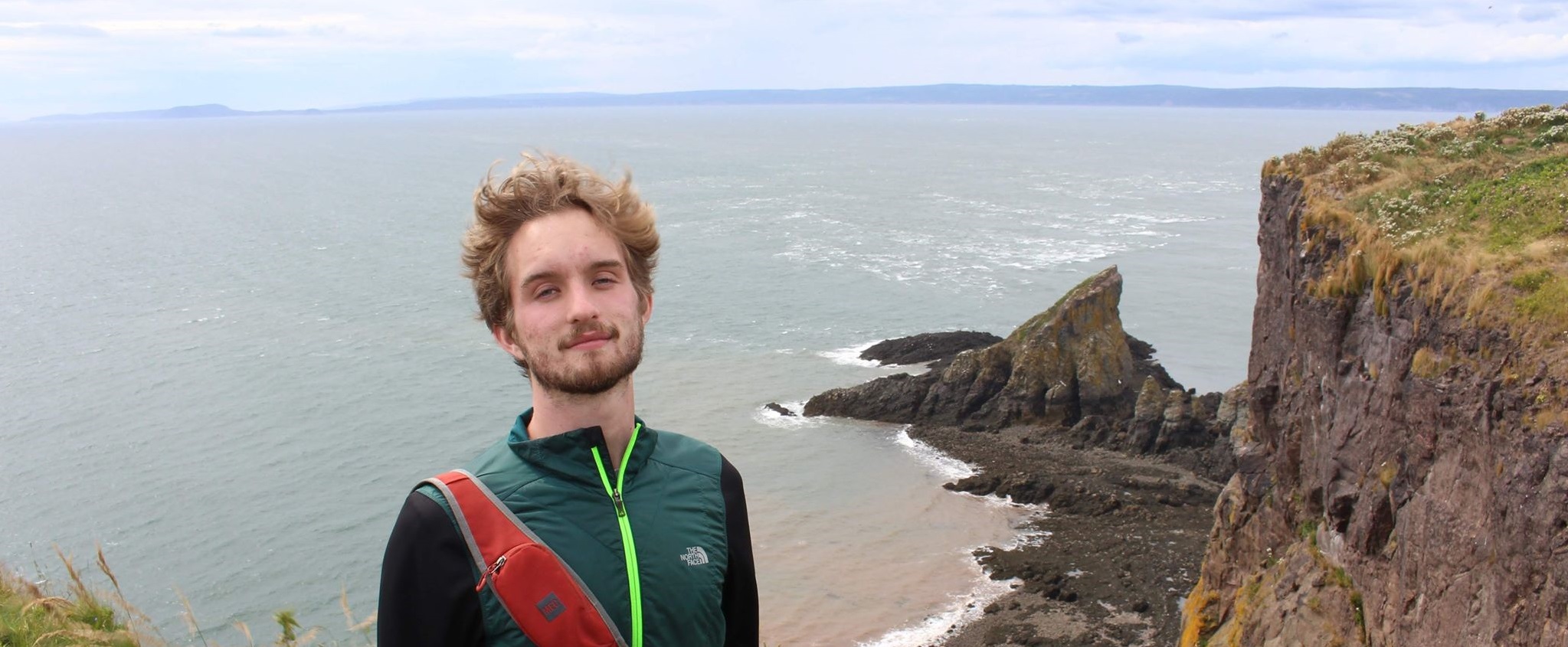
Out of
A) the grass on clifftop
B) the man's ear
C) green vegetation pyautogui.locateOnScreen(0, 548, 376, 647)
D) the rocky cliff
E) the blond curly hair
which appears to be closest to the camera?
the blond curly hair

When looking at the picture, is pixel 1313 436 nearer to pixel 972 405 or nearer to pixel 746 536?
pixel 746 536

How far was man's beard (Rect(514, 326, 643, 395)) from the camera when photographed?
3.41 m

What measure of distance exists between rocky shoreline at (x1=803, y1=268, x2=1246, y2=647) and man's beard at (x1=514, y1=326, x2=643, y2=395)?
23.0 metres

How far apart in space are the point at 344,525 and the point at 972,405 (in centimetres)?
2191

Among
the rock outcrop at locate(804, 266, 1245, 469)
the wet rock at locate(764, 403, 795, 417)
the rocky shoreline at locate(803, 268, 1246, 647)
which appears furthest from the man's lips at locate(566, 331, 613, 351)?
the wet rock at locate(764, 403, 795, 417)

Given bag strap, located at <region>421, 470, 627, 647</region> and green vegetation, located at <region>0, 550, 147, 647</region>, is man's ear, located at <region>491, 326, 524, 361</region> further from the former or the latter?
green vegetation, located at <region>0, 550, 147, 647</region>

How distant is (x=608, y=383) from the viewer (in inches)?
135

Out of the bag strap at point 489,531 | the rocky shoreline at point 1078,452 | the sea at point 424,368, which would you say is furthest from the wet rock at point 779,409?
the bag strap at point 489,531

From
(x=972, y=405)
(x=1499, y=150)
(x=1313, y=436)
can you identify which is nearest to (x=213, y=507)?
(x=972, y=405)

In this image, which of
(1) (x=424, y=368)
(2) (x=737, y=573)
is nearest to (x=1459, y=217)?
(2) (x=737, y=573)

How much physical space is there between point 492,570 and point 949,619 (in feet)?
87.3

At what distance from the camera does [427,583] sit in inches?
124

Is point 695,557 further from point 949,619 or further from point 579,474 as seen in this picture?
point 949,619

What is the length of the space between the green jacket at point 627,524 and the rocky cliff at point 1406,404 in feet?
36.8
